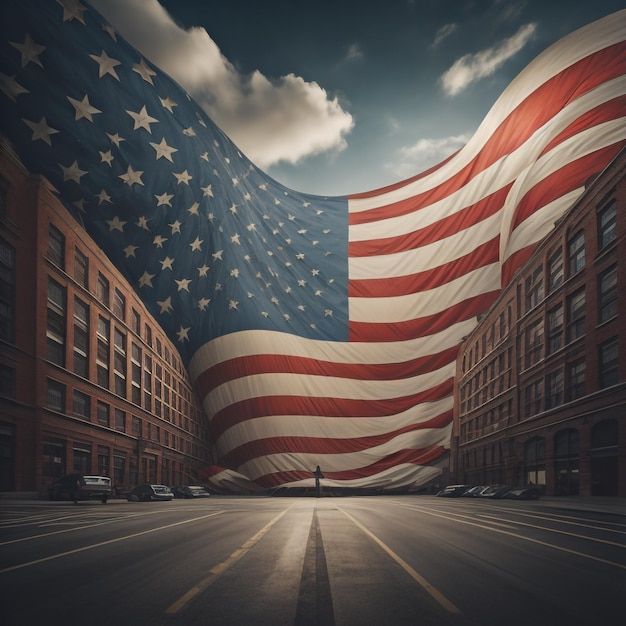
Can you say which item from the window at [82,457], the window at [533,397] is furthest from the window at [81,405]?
the window at [533,397]

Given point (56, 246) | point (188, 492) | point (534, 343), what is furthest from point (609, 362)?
Answer: point (188, 492)

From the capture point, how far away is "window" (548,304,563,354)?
4134 centimetres

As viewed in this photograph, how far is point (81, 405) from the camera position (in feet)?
143

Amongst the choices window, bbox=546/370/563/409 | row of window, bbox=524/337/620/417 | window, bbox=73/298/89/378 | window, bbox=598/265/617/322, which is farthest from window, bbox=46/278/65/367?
window, bbox=546/370/563/409

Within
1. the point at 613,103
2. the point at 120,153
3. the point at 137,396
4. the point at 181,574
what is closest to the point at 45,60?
the point at 120,153

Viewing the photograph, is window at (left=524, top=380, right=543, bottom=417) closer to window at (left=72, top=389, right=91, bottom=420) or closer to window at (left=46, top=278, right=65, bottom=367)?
window at (left=72, top=389, right=91, bottom=420)

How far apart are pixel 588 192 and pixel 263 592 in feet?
109

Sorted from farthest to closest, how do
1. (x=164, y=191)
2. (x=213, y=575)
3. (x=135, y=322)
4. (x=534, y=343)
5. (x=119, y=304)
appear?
(x=135, y=322) < (x=119, y=304) < (x=534, y=343) < (x=164, y=191) < (x=213, y=575)

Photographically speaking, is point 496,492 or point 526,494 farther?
point 496,492

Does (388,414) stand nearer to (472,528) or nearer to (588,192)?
(588,192)

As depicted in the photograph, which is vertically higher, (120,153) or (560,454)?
(120,153)

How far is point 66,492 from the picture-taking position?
35.0m

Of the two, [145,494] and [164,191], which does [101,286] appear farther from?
[145,494]

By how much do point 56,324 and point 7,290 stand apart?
6.93m
